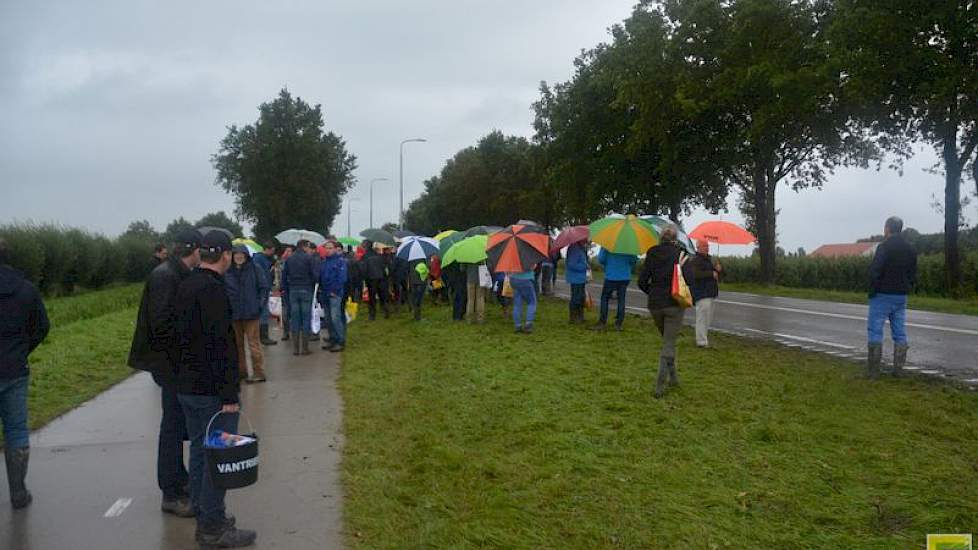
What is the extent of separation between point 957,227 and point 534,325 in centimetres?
1885

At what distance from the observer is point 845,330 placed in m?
15.3

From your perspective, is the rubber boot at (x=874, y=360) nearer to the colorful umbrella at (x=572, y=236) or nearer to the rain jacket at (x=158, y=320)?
the colorful umbrella at (x=572, y=236)

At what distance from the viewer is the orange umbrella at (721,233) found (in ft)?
44.8

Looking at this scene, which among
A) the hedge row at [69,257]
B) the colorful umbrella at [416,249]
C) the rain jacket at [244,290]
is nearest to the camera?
the rain jacket at [244,290]

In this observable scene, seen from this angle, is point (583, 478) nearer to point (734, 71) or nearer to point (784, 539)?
point (784, 539)

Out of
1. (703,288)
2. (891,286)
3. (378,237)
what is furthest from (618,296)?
(378,237)

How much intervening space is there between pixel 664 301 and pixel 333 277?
6.41 meters

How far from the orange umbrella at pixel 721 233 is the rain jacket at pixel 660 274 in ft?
14.5

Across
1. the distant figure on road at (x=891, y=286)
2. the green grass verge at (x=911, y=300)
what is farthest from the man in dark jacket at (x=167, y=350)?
the green grass verge at (x=911, y=300)

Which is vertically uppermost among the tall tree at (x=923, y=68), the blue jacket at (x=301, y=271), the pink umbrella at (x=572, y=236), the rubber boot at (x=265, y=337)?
the tall tree at (x=923, y=68)

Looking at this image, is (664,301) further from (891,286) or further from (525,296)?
(525,296)

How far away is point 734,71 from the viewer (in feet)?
107

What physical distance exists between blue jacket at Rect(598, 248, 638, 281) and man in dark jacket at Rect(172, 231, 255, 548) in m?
9.82

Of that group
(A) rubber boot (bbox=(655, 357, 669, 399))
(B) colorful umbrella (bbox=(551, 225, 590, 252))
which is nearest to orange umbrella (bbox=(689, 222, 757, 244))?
(B) colorful umbrella (bbox=(551, 225, 590, 252))
